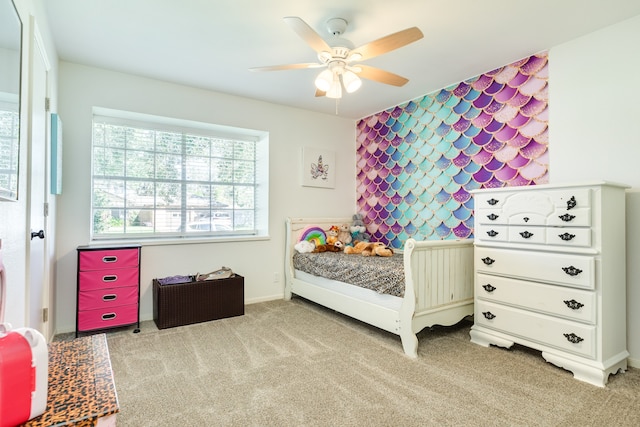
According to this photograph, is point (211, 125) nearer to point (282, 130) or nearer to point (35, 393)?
point (282, 130)

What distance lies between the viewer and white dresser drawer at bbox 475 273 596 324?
216cm

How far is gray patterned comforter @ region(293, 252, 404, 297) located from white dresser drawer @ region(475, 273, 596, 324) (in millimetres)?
706

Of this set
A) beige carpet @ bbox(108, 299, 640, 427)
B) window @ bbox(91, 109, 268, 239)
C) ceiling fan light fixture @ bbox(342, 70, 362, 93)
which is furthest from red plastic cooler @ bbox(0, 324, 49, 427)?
window @ bbox(91, 109, 268, 239)

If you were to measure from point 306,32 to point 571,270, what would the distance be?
2259 millimetres

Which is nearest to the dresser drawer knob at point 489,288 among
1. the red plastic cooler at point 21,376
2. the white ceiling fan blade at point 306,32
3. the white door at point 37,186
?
the white ceiling fan blade at point 306,32

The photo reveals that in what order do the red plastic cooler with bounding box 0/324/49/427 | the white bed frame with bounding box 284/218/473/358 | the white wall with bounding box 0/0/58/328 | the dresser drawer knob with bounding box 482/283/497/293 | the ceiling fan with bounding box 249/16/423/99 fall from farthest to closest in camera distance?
the dresser drawer knob with bounding box 482/283/497/293
the white bed frame with bounding box 284/218/473/358
the ceiling fan with bounding box 249/16/423/99
the white wall with bounding box 0/0/58/328
the red plastic cooler with bounding box 0/324/49/427

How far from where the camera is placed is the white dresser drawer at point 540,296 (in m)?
2.16

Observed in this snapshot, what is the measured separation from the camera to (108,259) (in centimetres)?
292

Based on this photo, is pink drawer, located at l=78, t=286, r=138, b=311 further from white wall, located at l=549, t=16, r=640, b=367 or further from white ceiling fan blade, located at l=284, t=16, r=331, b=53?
Result: white wall, located at l=549, t=16, r=640, b=367

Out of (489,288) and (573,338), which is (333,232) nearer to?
(489,288)

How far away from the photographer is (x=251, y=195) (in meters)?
4.23

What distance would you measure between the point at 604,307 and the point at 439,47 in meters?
2.21

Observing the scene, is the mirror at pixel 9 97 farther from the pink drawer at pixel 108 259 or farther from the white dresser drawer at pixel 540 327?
the white dresser drawer at pixel 540 327

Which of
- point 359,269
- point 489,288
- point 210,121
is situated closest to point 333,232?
point 359,269
